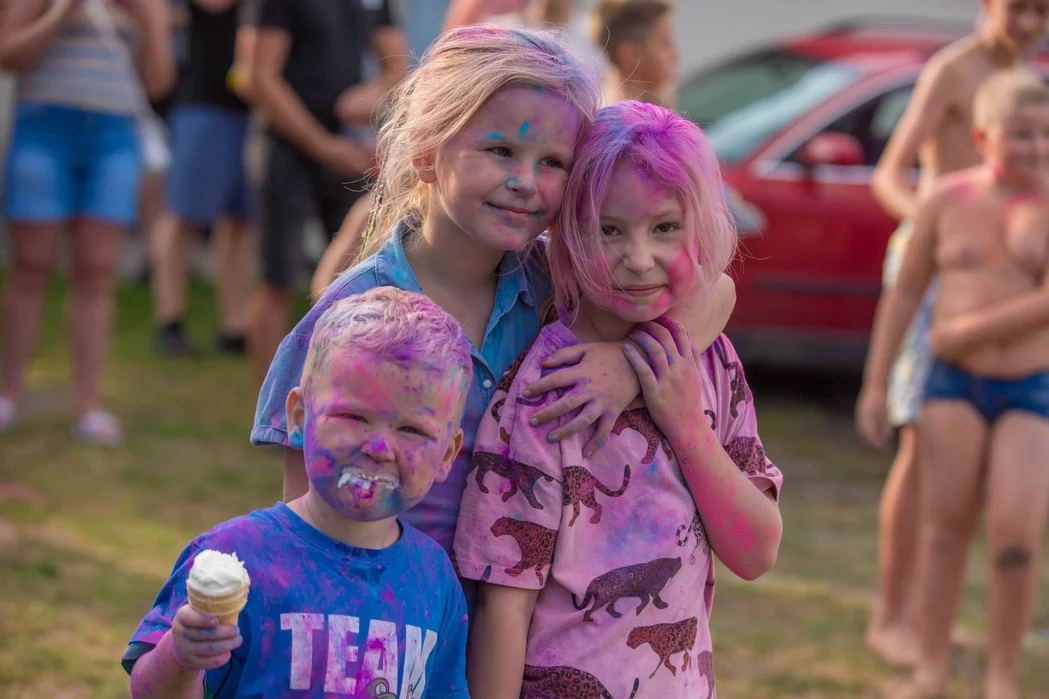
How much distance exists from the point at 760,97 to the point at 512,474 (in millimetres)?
5400

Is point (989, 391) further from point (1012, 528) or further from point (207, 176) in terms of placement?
point (207, 176)

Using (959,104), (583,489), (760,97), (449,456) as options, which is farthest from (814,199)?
(449,456)

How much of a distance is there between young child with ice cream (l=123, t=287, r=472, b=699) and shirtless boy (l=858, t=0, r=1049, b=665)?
2565 mm

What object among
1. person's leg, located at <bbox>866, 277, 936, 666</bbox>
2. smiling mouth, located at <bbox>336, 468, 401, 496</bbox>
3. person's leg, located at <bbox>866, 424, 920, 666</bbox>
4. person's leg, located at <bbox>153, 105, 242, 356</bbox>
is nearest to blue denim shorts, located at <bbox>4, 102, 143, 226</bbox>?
person's leg, located at <bbox>153, 105, 242, 356</bbox>

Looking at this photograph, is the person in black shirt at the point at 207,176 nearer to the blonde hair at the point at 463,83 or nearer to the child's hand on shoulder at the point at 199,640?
the blonde hair at the point at 463,83

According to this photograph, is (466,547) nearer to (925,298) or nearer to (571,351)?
(571,351)

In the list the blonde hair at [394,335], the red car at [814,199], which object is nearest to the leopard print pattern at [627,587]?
the blonde hair at [394,335]

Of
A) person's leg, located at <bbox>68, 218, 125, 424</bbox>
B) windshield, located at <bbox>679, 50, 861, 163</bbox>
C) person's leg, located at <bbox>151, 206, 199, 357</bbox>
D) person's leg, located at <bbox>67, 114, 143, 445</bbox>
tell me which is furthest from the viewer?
person's leg, located at <bbox>151, 206, 199, 357</bbox>

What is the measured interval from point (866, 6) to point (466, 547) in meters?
11.2

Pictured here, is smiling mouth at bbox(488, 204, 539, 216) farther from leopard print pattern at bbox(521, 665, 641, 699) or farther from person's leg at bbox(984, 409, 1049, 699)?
person's leg at bbox(984, 409, 1049, 699)

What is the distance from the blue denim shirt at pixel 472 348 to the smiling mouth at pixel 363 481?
0.25m

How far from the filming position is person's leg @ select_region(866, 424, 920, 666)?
13.9 ft

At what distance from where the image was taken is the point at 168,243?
710cm

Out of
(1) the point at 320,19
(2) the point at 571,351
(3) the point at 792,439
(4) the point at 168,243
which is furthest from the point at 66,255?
(2) the point at 571,351
